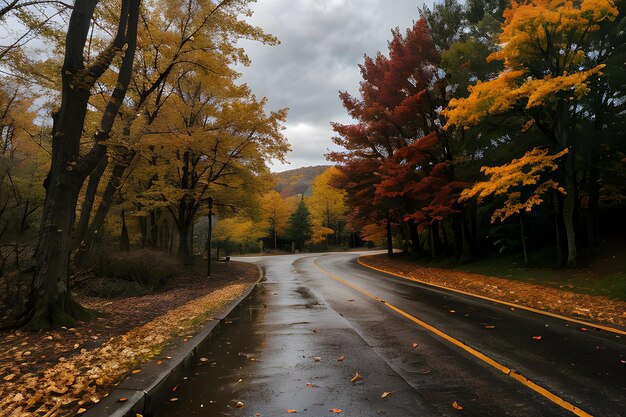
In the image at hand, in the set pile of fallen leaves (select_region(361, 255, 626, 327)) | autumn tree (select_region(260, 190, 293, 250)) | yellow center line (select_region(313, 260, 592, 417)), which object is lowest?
pile of fallen leaves (select_region(361, 255, 626, 327))

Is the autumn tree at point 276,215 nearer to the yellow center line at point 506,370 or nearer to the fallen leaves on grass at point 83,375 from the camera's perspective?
the yellow center line at point 506,370

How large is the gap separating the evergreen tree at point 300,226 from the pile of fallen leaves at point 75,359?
177 feet

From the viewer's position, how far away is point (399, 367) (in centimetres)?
523

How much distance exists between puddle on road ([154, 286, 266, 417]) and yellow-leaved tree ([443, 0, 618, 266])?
11.0 meters

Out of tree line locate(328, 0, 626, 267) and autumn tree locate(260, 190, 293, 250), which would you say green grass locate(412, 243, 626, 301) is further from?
autumn tree locate(260, 190, 293, 250)

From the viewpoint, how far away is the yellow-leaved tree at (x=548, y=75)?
12.3 meters

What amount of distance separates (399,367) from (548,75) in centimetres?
1329

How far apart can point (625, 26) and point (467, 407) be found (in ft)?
57.6

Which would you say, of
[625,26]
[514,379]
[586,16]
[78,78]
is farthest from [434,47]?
[514,379]

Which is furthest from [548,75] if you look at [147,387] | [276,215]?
[276,215]

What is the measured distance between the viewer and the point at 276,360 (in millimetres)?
5715

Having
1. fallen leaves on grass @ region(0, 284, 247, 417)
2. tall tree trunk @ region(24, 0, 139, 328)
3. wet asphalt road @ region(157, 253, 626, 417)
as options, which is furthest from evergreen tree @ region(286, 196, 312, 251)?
fallen leaves on grass @ region(0, 284, 247, 417)

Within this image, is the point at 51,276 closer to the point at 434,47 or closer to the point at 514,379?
the point at 514,379

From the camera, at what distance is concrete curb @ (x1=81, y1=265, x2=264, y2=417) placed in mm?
3666
